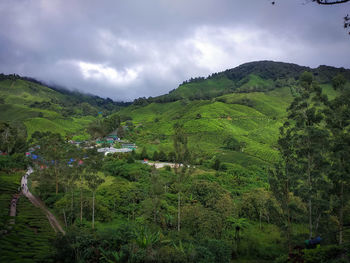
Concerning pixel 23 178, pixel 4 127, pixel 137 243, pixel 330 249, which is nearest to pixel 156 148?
pixel 23 178

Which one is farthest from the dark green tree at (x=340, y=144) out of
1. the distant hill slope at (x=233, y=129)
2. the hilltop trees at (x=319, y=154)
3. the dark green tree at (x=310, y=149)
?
the distant hill slope at (x=233, y=129)

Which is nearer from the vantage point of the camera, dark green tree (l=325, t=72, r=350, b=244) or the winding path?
dark green tree (l=325, t=72, r=350, b=244)

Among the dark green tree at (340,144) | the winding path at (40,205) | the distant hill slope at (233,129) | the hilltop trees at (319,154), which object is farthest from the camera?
the distant hill slope at (233,129)

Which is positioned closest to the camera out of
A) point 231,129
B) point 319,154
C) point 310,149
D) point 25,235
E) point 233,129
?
point 319,154

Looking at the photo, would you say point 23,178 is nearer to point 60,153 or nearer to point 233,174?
point 60,153

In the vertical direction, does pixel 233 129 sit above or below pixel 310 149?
above

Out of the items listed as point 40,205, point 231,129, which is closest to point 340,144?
point 40,205

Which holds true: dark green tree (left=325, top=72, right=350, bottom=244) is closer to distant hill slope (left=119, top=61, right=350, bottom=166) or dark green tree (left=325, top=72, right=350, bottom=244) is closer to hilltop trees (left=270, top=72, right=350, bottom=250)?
hilltop trees (left=270, top=72, right=350, bottom=250)

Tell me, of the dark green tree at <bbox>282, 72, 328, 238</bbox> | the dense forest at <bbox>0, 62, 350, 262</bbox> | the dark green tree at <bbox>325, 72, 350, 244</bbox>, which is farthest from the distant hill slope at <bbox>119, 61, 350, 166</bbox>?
the dark green tree at <bbox>325, 72, 350, 244</bbox>

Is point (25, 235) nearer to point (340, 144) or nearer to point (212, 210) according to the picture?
point (212, 210)

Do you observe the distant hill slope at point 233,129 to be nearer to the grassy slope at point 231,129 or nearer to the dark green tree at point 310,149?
the grassy slope at point 231,129

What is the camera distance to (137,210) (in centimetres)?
3341

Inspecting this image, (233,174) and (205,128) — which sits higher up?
(205,128)

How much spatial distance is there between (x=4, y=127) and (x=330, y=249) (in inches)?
3694
